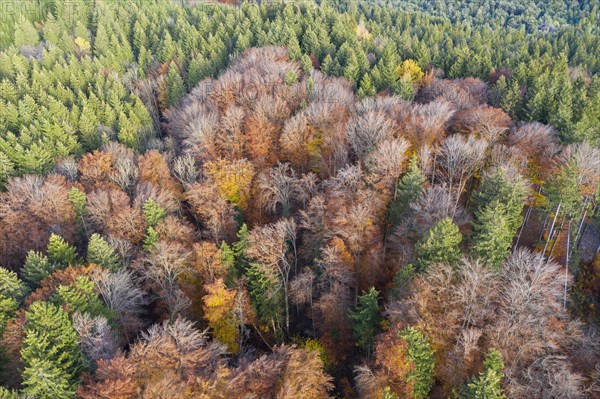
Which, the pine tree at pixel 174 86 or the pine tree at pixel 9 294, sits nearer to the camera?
the pine tree at pixel 9 294

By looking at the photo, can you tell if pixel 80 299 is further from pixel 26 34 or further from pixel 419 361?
pixel 26 34

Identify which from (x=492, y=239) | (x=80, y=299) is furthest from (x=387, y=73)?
(x=80, y=299)

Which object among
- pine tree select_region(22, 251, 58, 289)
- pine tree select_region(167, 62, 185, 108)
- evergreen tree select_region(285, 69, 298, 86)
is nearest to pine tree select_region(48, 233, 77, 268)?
pine tree select_region(22, 251, 58, 289)

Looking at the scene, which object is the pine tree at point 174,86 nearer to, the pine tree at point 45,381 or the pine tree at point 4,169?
the pine tree at point 4,169

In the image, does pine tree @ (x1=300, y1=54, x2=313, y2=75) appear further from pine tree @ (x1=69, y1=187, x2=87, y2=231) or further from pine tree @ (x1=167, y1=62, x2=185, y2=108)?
pine tree @ (x1=69, y1=187, x2=87, y2=231)

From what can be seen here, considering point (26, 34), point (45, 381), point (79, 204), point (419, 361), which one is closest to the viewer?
point (45, 381)

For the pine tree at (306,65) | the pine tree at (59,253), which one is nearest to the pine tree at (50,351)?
the pine tree at (59,253)

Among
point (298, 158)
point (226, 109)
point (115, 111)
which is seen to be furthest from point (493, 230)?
point (115, 111)
